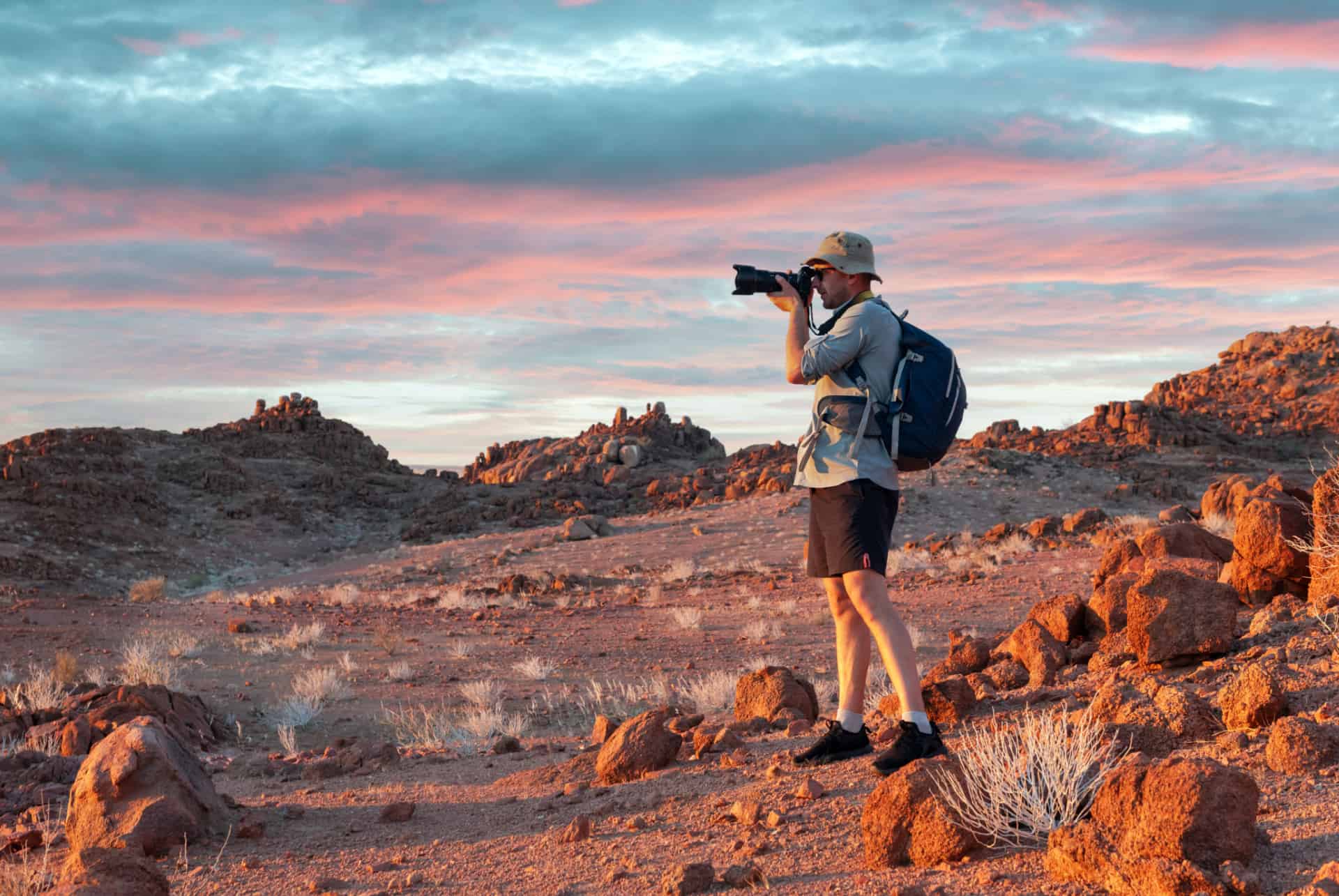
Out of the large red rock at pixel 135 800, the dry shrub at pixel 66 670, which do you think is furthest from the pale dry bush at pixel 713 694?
the dry shrub at pixel 66 670

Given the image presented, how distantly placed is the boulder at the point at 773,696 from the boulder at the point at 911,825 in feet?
9.02

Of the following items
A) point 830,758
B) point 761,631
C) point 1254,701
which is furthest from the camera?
point 761,631

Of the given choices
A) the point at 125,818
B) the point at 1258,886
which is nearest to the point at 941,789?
the point at 1258,886

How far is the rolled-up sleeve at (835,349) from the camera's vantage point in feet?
15.7

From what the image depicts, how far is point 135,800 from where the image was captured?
17.5 feet

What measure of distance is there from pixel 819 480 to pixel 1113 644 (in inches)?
111

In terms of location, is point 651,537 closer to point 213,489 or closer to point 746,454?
point 746,454

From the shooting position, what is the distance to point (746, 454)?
43469mm

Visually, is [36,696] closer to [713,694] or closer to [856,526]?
[713,694]

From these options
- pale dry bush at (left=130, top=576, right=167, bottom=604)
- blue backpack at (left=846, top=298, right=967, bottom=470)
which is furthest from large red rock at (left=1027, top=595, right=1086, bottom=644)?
pale dry bush at (left=130, top=576, right=167, bottom=604)

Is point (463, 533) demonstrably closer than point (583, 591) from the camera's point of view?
No

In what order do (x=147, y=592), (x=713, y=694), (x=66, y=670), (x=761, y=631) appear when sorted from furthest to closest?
(x=147, y=592) → (x=761, y=631) → (x=66, y=670) → (x=713, y=694)

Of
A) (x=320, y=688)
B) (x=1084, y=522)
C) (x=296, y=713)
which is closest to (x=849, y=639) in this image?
(x=296, y=713)

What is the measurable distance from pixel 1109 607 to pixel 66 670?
34.9 feet
